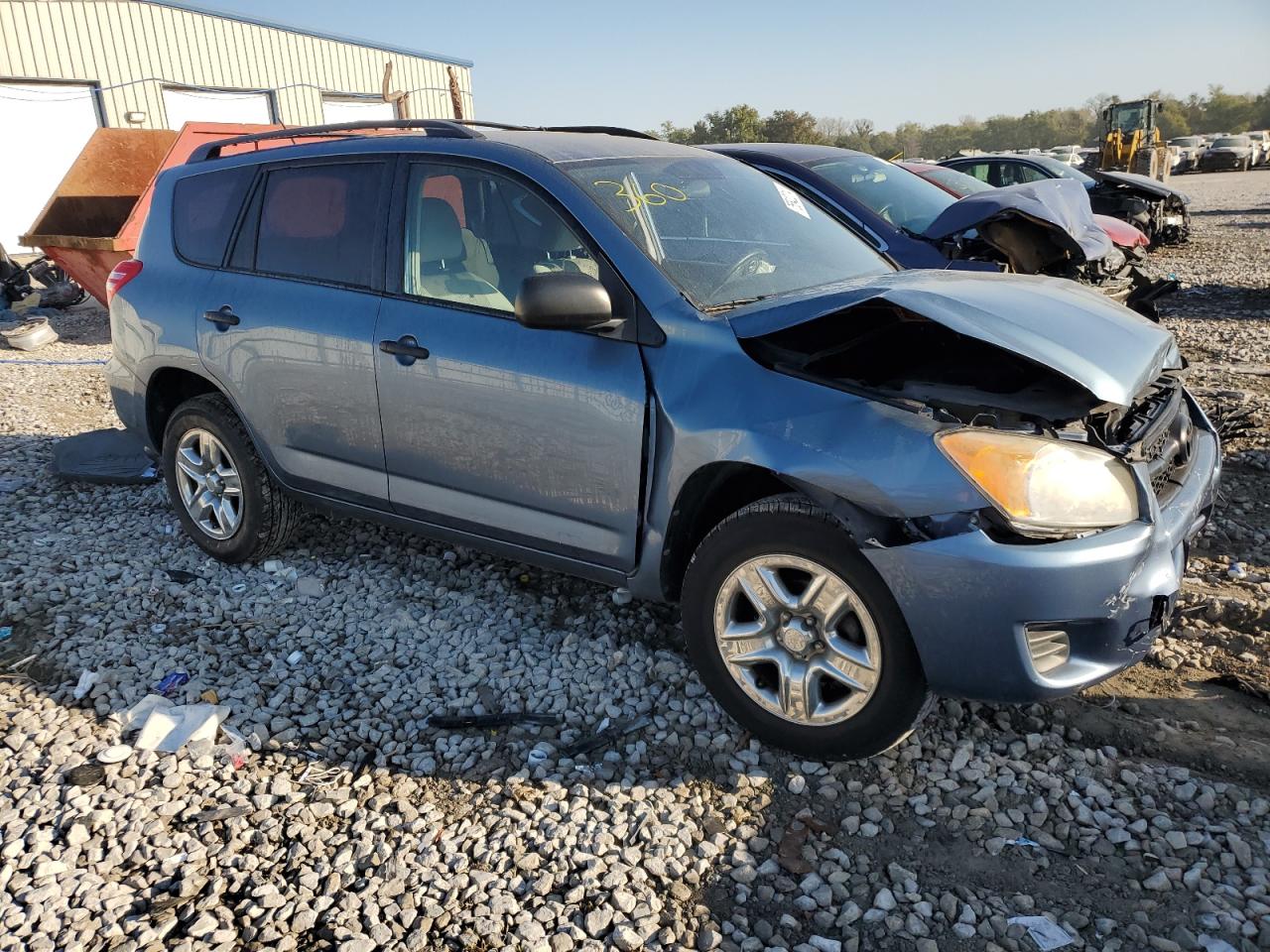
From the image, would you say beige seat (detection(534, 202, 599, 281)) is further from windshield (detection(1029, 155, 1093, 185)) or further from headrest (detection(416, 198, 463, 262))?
windshield (detection(1029, 155, 1093, 185))

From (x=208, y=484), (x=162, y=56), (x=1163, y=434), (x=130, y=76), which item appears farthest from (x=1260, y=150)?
(x=208, y=484)

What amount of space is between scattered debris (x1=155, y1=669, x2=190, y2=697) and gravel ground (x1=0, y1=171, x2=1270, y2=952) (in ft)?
0.18

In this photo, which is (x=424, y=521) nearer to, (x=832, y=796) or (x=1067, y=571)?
(x=832, y=796)

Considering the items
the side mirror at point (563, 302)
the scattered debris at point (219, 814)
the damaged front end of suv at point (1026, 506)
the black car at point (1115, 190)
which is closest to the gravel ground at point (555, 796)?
the scattered debris at point (219, 814)

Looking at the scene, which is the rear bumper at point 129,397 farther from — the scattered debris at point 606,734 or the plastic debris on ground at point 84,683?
the scattered debris at point 606,734

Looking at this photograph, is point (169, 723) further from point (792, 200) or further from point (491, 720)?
point (792, 200)

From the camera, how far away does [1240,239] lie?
55.2ft

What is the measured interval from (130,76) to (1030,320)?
66.8ft

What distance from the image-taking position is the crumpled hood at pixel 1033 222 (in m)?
5.77

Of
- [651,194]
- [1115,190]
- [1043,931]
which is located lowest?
[1043,931]

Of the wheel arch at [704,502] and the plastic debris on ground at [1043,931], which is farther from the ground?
the wheel arch at [704,502]

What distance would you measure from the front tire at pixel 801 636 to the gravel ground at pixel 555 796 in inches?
7.7

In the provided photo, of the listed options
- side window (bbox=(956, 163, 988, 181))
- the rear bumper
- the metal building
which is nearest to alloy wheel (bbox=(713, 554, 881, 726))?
the rear bumper

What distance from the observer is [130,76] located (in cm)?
1845
